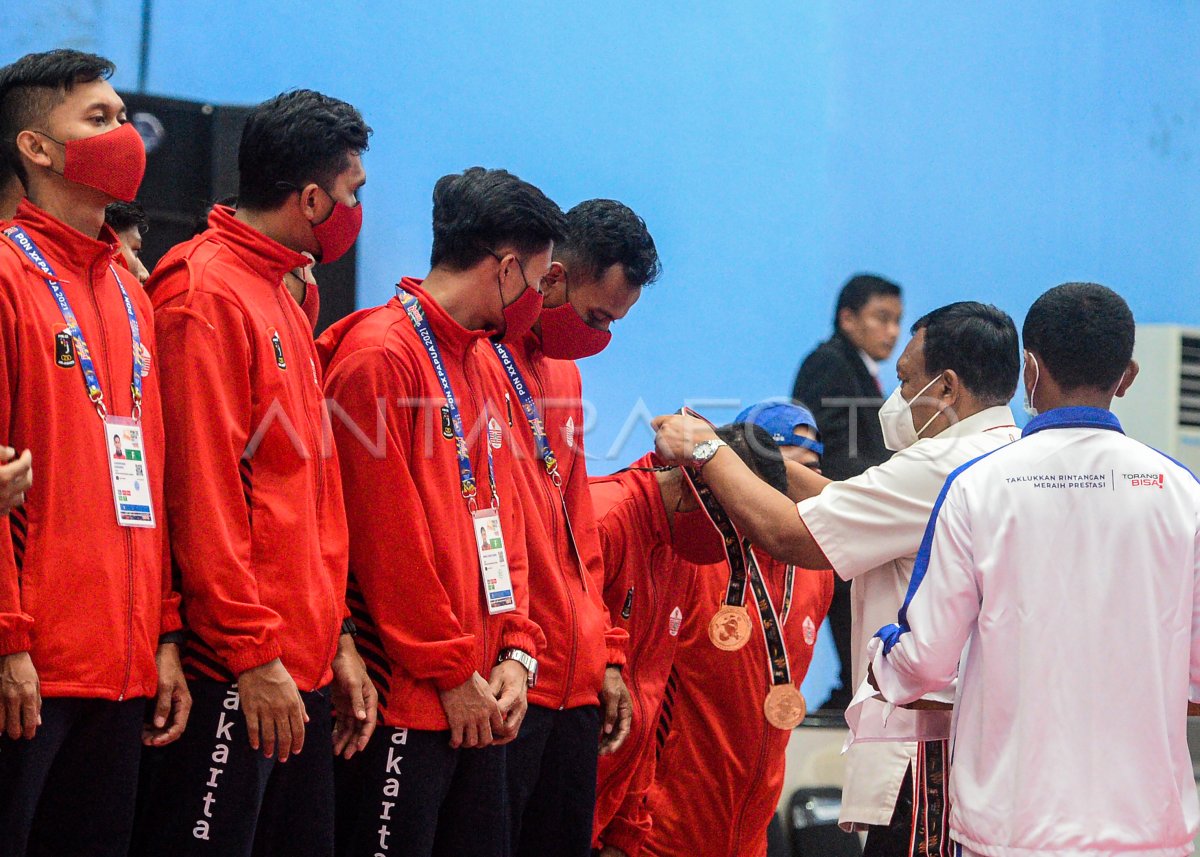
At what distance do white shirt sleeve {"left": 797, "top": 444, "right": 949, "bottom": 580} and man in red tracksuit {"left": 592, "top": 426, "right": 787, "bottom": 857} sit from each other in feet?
1.46

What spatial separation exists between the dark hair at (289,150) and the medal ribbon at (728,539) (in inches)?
45.3

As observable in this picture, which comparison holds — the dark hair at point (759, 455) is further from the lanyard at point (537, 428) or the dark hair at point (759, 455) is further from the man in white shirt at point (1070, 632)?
the man in white shirt at point (1070, 632)

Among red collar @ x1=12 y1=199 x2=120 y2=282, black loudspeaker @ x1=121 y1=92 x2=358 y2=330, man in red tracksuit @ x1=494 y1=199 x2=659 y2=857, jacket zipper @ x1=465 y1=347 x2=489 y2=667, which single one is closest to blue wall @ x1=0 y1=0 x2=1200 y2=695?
black loudspeaker @ x1=121 y1=92 x2=358 y2=330

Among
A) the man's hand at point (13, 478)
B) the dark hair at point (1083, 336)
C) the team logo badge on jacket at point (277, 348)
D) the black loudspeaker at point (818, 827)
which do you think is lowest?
the black loudspeaker at point (818, 827)

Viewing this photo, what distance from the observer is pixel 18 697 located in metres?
1.84

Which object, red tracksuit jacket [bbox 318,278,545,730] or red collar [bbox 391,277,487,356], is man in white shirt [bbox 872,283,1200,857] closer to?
red tracksuit jacket [bbox 318,278,545,730]

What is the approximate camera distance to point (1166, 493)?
2371 millimetres

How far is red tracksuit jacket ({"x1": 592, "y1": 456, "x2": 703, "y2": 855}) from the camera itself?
3.29 metres

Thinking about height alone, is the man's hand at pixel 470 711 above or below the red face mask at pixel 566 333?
below

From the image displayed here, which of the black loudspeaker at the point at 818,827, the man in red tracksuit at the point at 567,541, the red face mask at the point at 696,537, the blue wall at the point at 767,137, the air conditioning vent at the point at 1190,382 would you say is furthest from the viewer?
the air conditioning vent at the point at 1190,382

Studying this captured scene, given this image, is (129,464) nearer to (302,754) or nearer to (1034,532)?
(302,754)

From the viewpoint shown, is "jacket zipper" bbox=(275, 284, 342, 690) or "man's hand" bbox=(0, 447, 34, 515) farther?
"jacket zipper" bbox=(275, 284, 342, 690)

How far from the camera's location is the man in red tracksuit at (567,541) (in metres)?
2.74

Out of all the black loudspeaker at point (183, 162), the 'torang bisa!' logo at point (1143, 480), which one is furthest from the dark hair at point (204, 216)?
the 'torang bisa!' logo at point (1143, 480)
